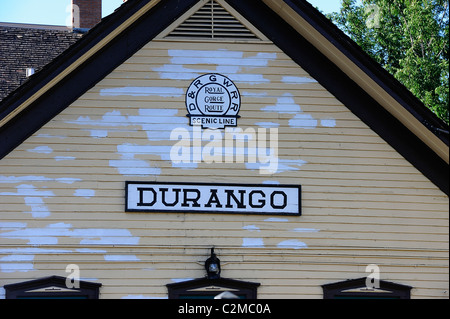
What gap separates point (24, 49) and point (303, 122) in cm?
1067

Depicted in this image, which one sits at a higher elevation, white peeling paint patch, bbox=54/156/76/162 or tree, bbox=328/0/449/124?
tree, bbox=328/0/449/124

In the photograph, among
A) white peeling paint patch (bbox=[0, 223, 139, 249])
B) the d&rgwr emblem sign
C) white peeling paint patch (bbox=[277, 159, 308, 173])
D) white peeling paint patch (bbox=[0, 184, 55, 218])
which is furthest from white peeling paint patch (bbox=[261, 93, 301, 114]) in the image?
white peeling paint patch (bbox=[0, 184, 55, 218])

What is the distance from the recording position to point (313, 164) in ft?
37.9

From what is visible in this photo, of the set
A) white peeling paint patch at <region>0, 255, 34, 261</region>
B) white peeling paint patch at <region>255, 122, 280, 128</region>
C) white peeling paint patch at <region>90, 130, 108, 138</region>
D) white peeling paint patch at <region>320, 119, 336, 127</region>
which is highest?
white peeling paint patch at <region>320, 119, 336, 127</region>

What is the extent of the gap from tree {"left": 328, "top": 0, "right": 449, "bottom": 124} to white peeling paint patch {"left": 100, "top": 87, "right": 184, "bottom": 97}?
13.5m

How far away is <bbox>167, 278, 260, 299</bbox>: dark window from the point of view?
11.2m

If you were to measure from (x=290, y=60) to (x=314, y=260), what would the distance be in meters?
3.24

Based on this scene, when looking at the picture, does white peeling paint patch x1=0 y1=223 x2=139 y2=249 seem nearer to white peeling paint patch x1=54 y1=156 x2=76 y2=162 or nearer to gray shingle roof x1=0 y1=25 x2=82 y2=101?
white peeling paint patch x1=54 y1=156 x2=76 y2=162

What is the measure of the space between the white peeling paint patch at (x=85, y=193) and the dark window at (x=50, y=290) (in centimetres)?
130

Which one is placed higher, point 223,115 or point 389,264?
point 223,115

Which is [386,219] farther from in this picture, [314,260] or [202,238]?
[202,238]

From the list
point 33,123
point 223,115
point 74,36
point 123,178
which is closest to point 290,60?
point 223,115

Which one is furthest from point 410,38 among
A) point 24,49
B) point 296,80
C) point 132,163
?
point 132,163

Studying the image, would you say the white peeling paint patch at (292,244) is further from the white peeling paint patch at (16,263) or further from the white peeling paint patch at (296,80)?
the white peeling paint patch at (16,263)
